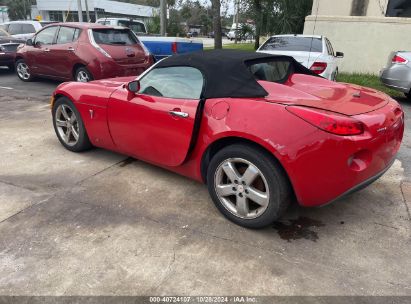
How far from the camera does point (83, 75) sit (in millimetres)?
8250

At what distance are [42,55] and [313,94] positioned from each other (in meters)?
8.04

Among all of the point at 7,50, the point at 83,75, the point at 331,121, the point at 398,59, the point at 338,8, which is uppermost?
the point at 338,8

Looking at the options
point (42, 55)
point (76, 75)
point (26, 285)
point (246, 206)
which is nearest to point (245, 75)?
point (246, 206)

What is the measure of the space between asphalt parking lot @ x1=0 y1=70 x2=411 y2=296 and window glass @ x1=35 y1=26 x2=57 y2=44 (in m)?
5.82

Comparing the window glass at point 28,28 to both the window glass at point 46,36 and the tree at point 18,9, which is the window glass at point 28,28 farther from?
the tree at point 18,9

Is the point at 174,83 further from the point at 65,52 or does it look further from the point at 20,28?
the point at 20,28

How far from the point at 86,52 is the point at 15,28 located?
7.48 meters

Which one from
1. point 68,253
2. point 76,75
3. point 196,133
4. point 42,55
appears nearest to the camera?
point 68,253

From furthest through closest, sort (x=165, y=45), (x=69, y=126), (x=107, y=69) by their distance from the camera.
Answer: (x=165, y=45) < (x=107, y=69) < (x=69, y=126)

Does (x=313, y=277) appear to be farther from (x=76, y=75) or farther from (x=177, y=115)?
(x=76, y=75)

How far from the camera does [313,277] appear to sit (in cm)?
245

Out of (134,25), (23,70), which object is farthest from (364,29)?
(23,70)

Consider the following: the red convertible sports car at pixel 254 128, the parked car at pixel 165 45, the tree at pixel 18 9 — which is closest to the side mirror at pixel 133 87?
the red convertible sports car at pixel 254 128

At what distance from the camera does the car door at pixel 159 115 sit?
10.6 ft
